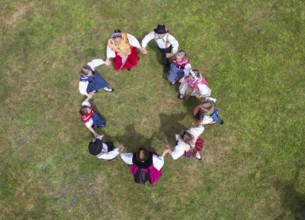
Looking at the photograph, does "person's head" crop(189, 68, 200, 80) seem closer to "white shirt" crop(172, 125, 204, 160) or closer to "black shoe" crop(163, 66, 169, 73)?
"white shirt" crop(172, 125, 204, 160)

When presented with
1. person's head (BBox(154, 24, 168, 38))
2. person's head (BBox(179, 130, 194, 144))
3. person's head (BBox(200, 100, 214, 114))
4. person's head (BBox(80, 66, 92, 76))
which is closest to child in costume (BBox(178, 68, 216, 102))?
person's head (BBox(200, 100, 214, 114))

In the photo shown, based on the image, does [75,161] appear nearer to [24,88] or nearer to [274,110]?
[24,88]

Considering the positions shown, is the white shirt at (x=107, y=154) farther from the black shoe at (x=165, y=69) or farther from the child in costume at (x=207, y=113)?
the black shoe at (x=165, y=69)

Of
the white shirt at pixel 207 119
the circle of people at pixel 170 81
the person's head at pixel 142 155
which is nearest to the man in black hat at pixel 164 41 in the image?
the circle of people at pixel 170 81

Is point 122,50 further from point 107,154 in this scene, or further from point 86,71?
point 107,154

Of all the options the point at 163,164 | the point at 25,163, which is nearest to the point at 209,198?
the point at 163,164

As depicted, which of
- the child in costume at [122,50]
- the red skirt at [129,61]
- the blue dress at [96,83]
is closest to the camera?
the child in costume at [122,50]
